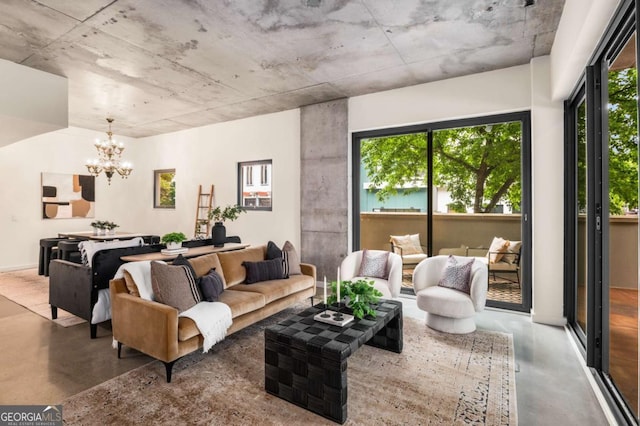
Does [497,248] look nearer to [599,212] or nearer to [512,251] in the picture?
[512,251]

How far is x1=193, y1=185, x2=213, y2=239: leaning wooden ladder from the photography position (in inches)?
287

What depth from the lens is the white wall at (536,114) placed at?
3846 mm

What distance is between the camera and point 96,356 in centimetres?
305

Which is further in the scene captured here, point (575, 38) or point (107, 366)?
point (107, 366)

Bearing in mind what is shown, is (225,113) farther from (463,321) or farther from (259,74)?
(463,321)

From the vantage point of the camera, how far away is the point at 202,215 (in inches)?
293

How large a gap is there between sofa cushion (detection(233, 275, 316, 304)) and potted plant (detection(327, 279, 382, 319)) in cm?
97

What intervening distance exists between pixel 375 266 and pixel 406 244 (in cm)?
102

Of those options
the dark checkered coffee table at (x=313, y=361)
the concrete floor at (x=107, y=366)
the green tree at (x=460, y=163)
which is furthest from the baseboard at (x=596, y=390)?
the green tree at (x=460, y=163)

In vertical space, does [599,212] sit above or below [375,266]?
above

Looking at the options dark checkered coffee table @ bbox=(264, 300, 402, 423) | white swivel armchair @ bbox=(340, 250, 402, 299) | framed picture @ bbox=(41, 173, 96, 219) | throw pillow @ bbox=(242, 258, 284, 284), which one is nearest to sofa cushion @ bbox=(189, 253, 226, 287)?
throw pillow @ bbox=(242, 258, 284, 284)

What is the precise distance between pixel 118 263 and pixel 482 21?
446cm

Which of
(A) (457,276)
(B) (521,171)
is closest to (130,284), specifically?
(A) (457,276)

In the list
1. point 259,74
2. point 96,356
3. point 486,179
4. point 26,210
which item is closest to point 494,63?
point 486,179
